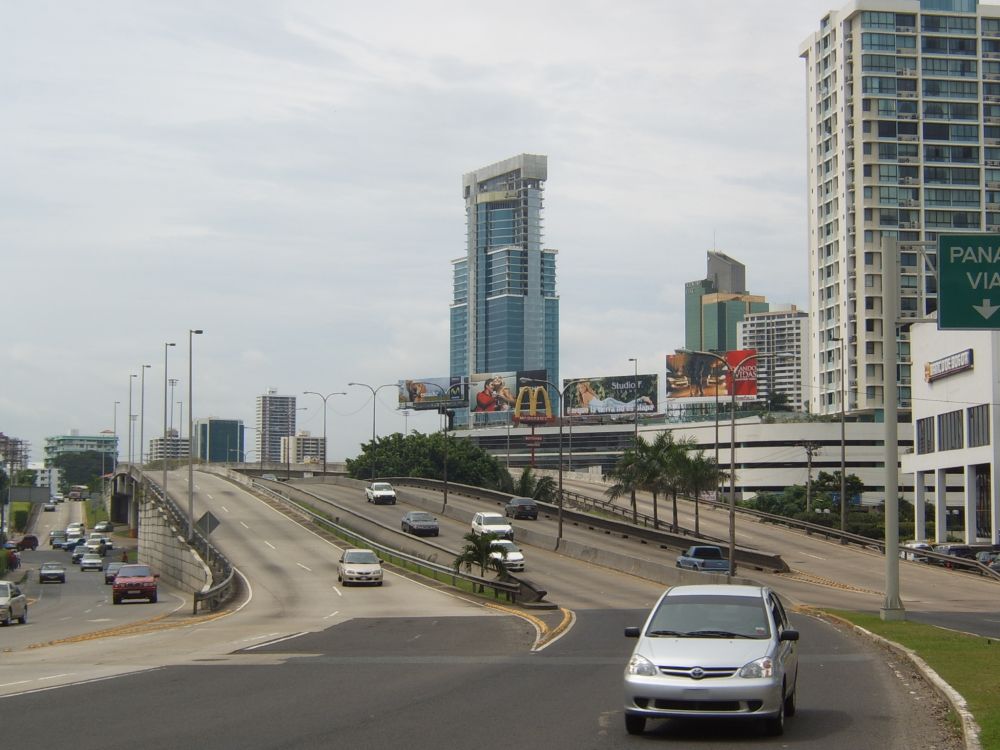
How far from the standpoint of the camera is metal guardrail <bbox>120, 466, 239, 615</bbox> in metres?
Result: 41.8

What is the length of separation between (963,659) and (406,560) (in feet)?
132

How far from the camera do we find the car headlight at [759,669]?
41.9 feet

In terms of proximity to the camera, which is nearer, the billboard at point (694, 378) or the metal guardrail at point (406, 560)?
the metal guardrail at point (406, 560)

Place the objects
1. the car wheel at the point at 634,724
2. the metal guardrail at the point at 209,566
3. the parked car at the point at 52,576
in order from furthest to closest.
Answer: the parked car at the point at 52,576 → the metal guardrail at the point at 209,566 → the car wheel at the point at 634,724

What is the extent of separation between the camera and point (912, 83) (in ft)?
415

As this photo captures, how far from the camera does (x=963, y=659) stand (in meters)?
20.5

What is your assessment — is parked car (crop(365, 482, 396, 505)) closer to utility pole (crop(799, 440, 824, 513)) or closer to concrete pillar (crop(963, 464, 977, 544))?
utility pole (crop(799, 440, 824, 513))

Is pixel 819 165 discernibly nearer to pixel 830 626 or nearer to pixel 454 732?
pixel 830 626

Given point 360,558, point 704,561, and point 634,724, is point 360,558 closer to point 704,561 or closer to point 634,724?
point 704,561

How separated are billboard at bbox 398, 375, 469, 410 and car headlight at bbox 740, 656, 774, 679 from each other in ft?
549

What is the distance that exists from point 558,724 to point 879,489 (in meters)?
117

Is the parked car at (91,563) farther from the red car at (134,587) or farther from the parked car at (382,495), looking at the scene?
the red car at (134,587)

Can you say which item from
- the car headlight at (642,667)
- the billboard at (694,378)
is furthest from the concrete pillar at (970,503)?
the billboard at (694,378)

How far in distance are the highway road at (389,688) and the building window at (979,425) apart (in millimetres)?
43030
